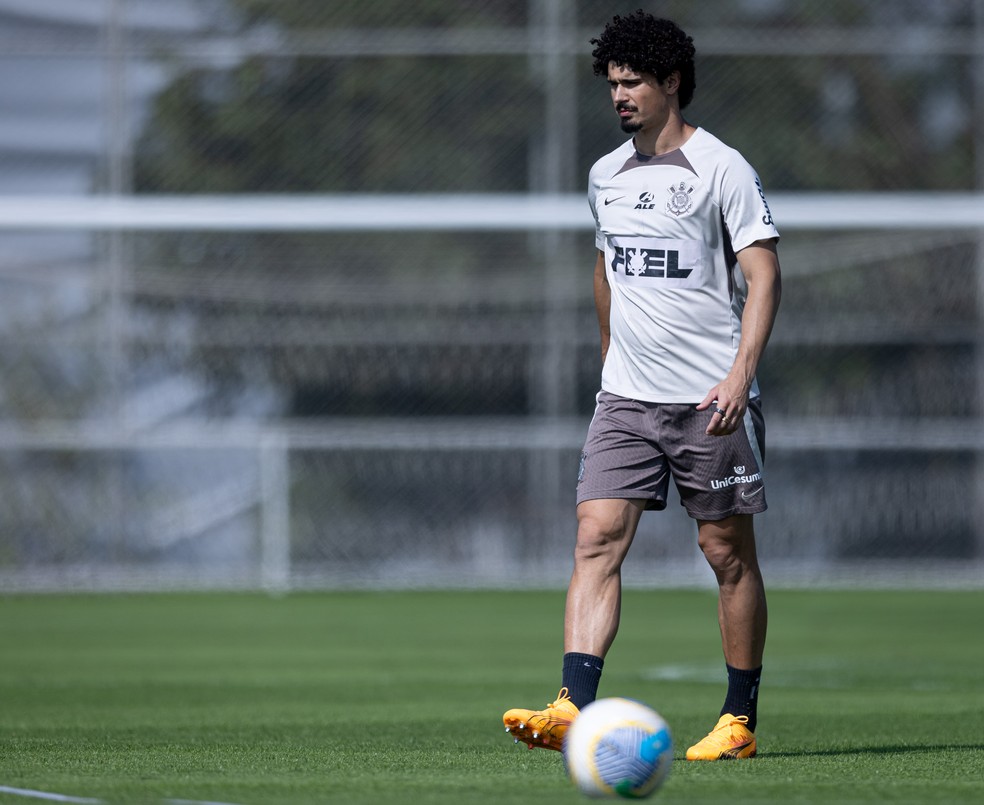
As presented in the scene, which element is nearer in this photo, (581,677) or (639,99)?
(581,677)

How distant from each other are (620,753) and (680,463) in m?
1.31

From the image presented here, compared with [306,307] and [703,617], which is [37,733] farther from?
[306,307]

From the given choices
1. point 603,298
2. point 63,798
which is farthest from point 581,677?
point 63,798

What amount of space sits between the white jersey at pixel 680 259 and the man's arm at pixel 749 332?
7cm

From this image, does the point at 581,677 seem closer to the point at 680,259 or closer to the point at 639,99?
the point at 680,259

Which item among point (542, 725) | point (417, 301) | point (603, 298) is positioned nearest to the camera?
point (542, 725)

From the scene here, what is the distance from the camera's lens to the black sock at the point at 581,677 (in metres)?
5.32

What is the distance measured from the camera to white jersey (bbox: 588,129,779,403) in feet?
18.0

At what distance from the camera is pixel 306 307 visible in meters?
18.3

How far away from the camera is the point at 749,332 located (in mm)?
5340

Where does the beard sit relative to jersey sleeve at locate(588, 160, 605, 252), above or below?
above

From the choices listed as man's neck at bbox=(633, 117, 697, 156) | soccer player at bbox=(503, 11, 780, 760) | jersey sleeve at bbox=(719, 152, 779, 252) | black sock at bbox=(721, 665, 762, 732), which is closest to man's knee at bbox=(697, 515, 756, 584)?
soccer player at bbox=(503, 11, 780, 760)

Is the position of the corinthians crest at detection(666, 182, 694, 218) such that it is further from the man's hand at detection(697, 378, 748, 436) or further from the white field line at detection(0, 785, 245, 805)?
the white field line at detection(0, 785, 245, 805)

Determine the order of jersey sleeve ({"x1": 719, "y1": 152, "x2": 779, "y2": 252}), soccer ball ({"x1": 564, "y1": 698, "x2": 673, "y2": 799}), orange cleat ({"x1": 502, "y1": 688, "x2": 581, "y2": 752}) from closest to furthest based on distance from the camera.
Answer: soccer ball ({"x1": 564, "y1": 698, "x2": 673, "y2": 799}) → orange cleat ({"x1": 502, "y1": 688, "x2": 581, "y2": 752}) → jersey sleeve ({"x1": 719, "y1": 152, "x2": 779, "y2": 252})
